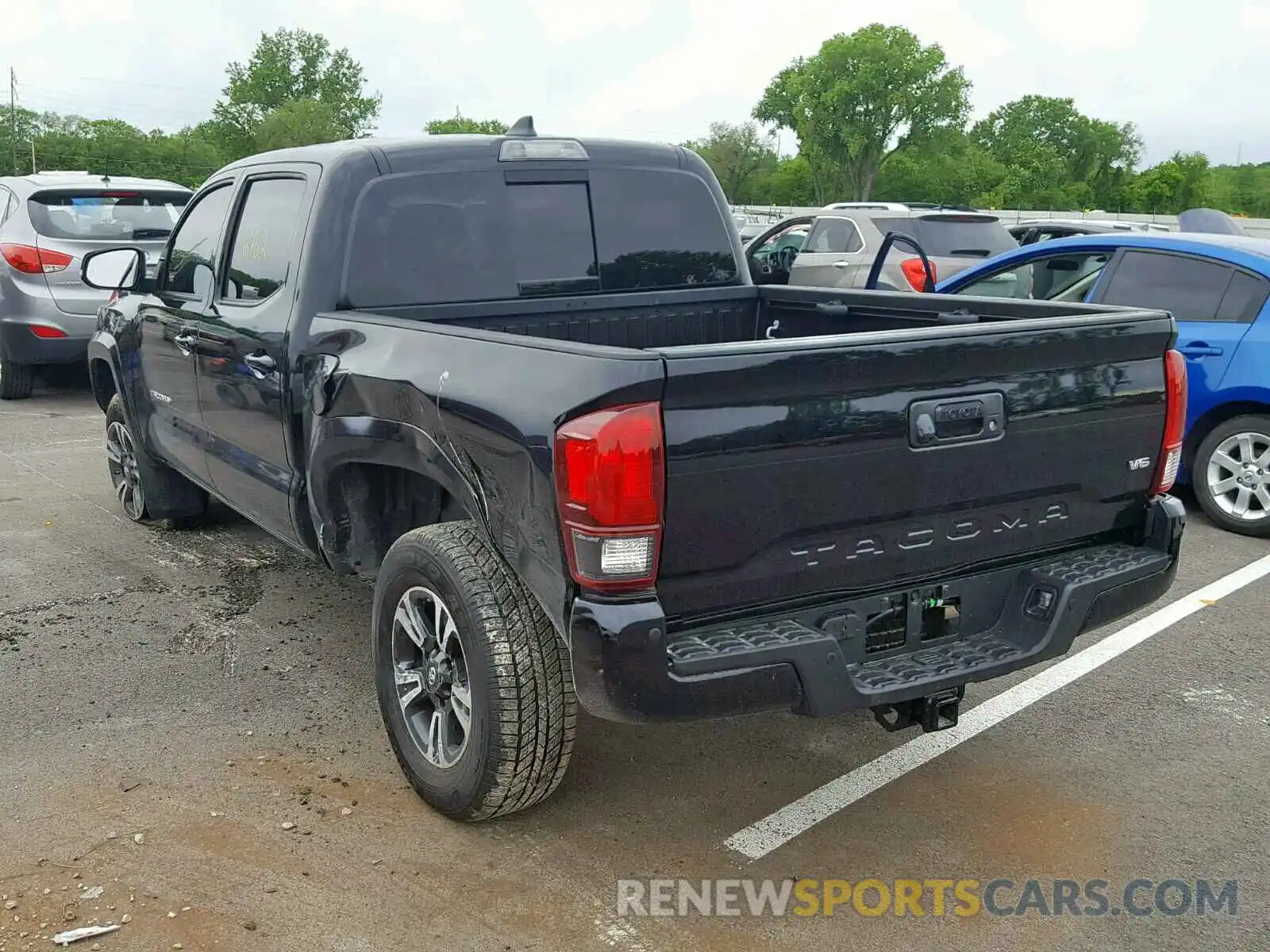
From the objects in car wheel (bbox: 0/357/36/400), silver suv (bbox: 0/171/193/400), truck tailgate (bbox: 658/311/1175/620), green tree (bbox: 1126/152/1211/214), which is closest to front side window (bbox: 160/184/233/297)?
truck tailgate (bbox: 658/311/1175/620)

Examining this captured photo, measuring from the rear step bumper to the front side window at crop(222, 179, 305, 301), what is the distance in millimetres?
2168

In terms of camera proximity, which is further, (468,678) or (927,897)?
(468,678)

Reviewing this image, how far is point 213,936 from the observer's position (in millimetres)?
2865

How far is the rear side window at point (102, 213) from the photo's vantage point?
9773 millimetres

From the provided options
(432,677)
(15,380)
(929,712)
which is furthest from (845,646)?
(15,380)

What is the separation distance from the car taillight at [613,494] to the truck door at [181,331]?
2679 mm

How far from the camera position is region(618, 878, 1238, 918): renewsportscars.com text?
3014 mm

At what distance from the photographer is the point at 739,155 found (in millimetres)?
106000

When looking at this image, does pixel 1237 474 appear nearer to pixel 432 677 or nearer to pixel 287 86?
pixel 432 677

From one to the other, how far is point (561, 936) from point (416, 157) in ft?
8.59

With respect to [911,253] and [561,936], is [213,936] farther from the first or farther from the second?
[911,253]

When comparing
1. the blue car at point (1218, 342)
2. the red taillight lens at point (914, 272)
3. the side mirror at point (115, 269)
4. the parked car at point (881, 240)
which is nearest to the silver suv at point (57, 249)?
the side mirror at point (115, 269)

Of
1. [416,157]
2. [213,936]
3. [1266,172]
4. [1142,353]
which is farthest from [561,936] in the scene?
[1266,172]

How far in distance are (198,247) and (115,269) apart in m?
0.82
